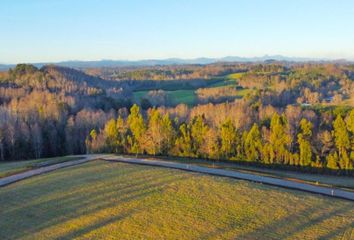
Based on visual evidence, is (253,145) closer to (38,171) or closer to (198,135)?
(198,135)

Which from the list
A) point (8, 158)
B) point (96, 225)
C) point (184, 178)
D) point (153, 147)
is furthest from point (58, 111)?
point (96, 225)

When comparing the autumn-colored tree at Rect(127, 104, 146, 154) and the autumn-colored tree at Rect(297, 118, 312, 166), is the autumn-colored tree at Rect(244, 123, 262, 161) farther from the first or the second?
the autumn-colored tree at Rect(127, 104, 146, 154)

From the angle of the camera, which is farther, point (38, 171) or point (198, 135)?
point (198, 135)

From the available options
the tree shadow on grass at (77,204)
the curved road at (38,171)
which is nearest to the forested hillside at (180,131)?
the curved road at (38,171)

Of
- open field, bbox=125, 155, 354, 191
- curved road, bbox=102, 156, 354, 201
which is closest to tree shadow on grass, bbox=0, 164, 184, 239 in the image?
curved road, bbox=102, 156, 354, 201

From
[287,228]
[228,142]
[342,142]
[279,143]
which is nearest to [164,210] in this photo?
[287,228]

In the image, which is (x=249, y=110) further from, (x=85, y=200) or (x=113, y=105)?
(x=85, y=200)

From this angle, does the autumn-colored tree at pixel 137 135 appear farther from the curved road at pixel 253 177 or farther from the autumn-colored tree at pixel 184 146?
the curved road at pixel 253 177

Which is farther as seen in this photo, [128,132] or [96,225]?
[128,132]
